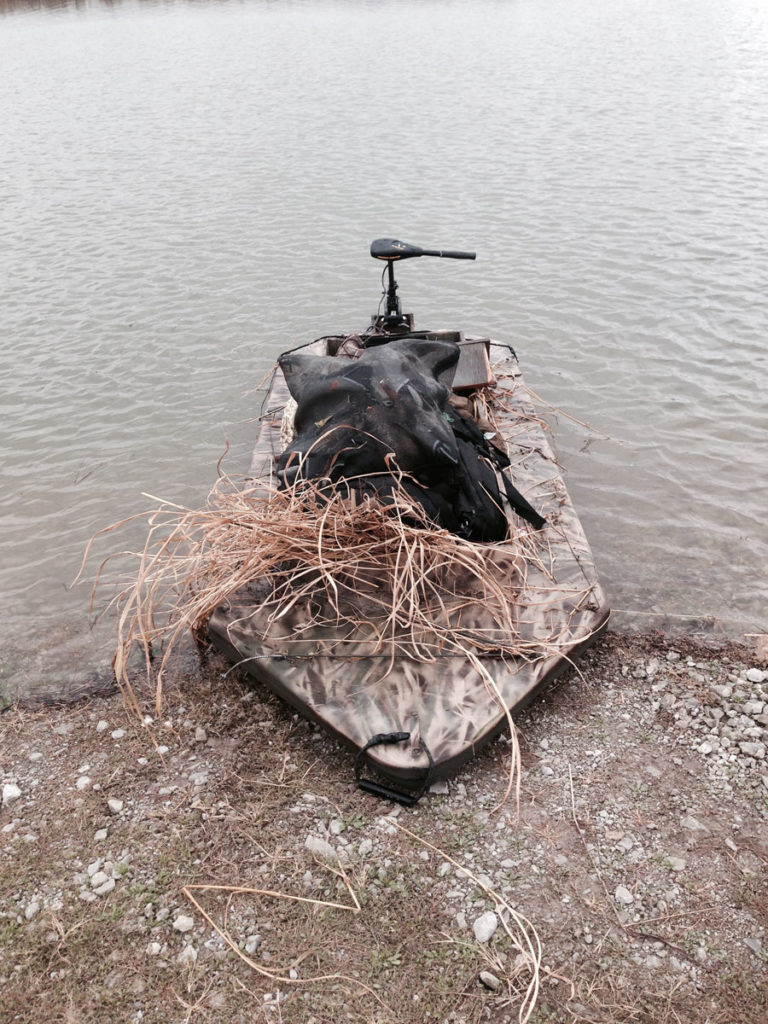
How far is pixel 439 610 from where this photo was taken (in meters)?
3.57

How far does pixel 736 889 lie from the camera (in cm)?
268

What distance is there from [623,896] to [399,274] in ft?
24.8

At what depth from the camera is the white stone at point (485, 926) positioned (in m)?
2.57

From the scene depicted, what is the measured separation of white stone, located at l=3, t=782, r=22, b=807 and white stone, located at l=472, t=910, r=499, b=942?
1954 millimetres

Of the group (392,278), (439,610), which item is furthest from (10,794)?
(392,278)

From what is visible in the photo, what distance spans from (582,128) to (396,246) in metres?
10.1

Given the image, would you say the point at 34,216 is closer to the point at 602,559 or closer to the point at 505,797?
the point at 602,559

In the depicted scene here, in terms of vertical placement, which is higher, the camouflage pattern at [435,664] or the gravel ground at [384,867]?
the camouflage pattern at [435,664]

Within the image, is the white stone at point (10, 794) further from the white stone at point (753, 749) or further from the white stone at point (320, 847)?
the white stone at point (753, 749)

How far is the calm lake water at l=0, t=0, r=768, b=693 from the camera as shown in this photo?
5.39 m

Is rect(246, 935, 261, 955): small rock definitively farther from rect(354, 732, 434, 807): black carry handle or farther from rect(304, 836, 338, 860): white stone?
rect(354, 732, 434, 807): black carry handle

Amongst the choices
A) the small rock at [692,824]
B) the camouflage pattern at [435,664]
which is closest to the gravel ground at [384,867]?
the small rock at [692,824]

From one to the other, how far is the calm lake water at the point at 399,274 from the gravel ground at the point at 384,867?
0.94 m

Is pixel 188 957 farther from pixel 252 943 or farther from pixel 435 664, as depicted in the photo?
pixel 435 664
